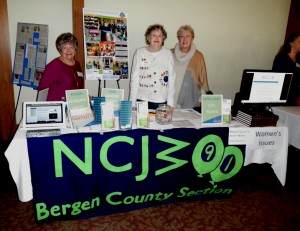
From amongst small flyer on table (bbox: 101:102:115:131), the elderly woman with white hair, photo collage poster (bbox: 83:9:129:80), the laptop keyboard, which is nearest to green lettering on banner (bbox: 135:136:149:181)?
small flyer on table (bbox: 101:102:115:131)

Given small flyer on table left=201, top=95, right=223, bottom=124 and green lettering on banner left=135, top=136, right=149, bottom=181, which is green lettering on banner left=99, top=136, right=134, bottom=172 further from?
small flyer on table left=201, top=95, right=223, bottom=124

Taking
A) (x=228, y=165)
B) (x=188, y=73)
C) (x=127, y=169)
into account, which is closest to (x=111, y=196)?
(x=127, y=169)

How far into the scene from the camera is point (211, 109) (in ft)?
6.81

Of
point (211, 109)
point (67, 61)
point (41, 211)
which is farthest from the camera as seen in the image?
point (67, 61)

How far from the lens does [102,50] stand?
3.22 metres

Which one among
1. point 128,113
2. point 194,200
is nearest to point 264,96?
point 194,200

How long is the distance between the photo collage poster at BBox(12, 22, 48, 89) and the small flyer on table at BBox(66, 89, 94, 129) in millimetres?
1624

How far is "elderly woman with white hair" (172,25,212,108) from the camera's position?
2.87 m

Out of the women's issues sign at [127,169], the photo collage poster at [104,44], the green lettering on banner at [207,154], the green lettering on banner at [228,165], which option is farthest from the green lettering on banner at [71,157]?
the photo collage poster at [104,44]

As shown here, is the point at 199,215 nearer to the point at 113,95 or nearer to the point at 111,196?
the point at 111,196

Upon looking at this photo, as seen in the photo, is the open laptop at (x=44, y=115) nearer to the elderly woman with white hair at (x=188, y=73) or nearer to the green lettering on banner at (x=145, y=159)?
the green lettering on banner at (x=145, y=159)

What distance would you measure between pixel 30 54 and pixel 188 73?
197 centimetres

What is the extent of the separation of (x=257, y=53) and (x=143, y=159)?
339 centimetres

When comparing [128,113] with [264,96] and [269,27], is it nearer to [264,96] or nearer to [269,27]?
[264,96]
